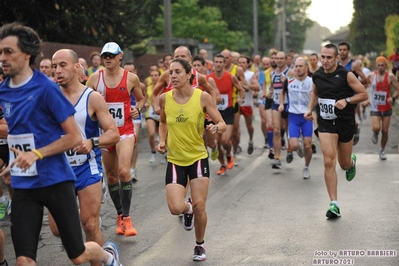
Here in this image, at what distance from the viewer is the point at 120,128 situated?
897 cm

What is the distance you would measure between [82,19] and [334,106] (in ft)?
Answer: 49.7

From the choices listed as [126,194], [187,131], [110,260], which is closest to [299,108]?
[126,194]

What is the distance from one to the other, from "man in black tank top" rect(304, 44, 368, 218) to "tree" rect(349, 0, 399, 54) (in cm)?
5816

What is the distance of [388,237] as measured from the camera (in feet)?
26.2

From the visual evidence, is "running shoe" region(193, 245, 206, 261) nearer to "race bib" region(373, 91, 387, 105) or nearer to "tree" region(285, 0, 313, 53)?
"race bib" region(373, 91, 387, 105)

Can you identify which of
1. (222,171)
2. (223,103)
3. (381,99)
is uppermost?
(223,103)

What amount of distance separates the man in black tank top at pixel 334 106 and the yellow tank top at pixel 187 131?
2295mm

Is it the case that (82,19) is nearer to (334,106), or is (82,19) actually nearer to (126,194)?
(334,106)

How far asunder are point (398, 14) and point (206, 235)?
130 ft

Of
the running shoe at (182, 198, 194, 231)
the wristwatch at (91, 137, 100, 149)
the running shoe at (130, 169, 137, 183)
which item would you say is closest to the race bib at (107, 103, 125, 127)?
the running shoe at (182, 198, 194, 231)

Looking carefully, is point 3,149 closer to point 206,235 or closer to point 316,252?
point 206,235

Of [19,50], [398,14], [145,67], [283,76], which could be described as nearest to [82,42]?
[145,67]

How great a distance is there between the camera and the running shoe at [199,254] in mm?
7289

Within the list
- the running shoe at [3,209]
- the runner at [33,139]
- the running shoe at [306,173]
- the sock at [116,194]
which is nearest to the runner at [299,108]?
the running shoe at [306,173]
